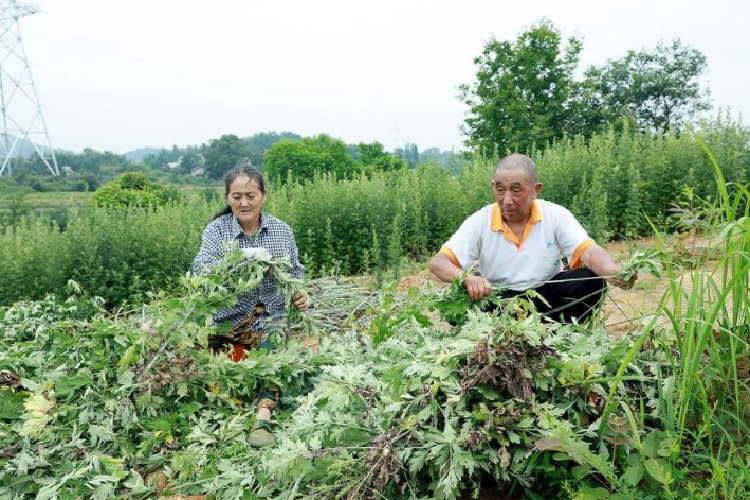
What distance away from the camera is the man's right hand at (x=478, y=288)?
273cm

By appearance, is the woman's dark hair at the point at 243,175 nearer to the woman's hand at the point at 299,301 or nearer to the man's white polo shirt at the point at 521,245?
the woman's hand at the point at 299,301

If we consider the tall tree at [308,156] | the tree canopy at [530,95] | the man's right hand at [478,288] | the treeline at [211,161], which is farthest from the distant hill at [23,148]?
the man's right hand at [478,288]

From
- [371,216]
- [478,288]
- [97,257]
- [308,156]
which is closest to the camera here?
[478,288]

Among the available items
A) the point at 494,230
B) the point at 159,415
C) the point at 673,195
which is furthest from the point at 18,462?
the point at 673,195

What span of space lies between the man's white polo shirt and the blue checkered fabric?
104 cm

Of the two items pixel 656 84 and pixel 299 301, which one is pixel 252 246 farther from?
Answer: pixel 656 84

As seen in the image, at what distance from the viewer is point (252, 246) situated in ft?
13.0

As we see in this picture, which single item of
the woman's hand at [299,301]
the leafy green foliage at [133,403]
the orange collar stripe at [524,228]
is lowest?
the leafy green foliage at [133,403]

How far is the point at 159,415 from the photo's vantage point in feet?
9.18

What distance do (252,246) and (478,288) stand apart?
1.71 m

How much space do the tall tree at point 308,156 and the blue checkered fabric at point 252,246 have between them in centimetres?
5554

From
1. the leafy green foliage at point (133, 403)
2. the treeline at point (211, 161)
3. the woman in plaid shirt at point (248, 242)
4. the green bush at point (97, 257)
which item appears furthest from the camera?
the treeline at point (211, 161)

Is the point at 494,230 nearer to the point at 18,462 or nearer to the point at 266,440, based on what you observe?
the point at 266,440

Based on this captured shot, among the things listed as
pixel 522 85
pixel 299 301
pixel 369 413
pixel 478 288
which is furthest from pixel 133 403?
pixel 522 85
